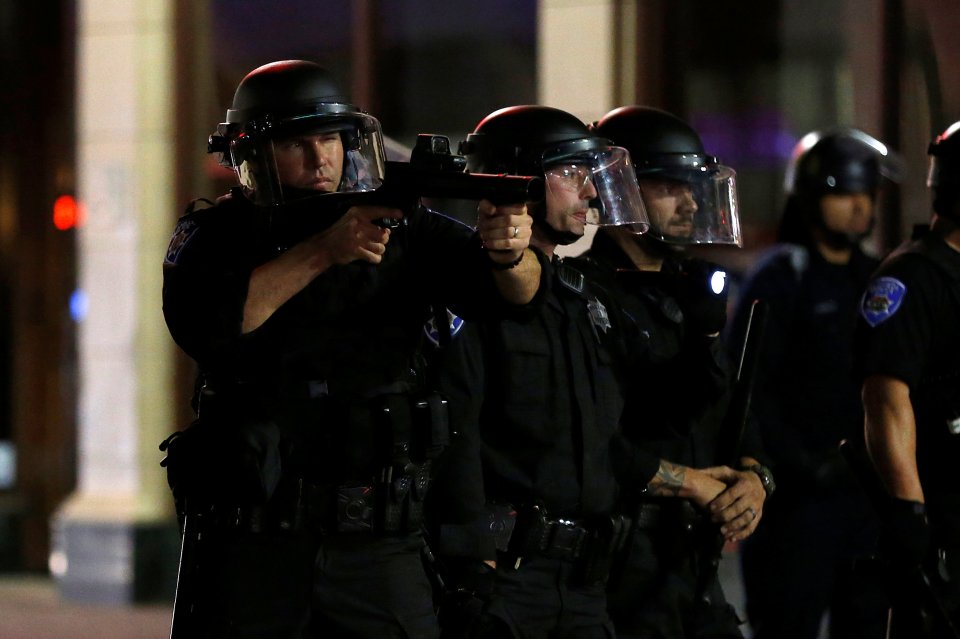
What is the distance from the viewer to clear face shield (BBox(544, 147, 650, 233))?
3408 mm

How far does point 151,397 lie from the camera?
26.2 feet

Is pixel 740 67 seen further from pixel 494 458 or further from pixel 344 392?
pixel 344 392

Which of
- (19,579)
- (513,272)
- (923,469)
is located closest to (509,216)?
(513,272)

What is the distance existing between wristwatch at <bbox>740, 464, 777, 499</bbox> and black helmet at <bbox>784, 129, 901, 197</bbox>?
76.5 inches

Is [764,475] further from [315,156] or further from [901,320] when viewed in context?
[315,156]

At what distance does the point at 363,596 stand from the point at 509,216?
0.84 metres

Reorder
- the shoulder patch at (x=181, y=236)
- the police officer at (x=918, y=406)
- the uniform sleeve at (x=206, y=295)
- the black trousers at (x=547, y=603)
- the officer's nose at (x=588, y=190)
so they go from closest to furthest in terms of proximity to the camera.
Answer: the uniform sleeve at (x=206, y=295)
the shoulder patch at (x=181, y=236)
the officer's nose at (x=588, y=190)
the black trousers at (x=547, y=603)
the police officer at (x=918, y=406)

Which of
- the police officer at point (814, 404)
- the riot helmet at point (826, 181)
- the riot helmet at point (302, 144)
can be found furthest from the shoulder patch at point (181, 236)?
the riot helmet at point (826, 181)

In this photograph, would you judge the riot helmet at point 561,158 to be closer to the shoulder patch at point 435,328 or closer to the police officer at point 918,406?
the shoulder patch at point 435,328

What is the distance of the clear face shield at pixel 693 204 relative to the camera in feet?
13.2

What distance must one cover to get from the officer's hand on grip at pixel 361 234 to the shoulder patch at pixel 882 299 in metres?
1.87

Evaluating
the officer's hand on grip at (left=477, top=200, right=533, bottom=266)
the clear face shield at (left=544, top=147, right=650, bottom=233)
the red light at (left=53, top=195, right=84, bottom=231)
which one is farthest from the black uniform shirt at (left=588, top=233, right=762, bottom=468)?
the red light at (left=53, top=195, right=84, bottom=231)

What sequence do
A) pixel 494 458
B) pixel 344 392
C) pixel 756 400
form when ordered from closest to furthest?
pixel 344 392 < pixel 494 458 < pixel 756 400

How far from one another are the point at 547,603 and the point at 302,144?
131 centimetres
